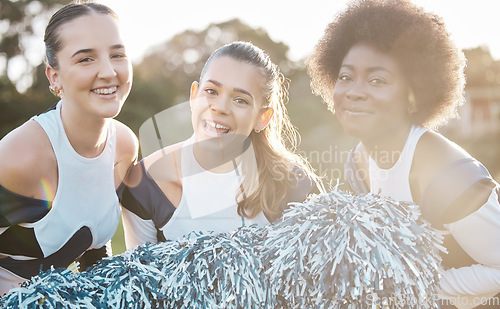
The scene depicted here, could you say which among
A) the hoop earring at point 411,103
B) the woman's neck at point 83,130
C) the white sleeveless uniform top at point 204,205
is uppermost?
the woman's neck at point 83,130

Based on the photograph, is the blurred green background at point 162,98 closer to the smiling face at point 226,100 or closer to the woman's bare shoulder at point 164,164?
the woman's bare shoulder at point 164,164

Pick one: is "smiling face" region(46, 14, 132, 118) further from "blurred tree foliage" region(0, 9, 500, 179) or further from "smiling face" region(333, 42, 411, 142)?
"blurred tree foliage" region(0, 9, 500, 179)

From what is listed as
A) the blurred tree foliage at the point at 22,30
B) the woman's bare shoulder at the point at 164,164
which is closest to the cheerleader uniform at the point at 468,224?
the woman's bare shoulder at the point at 164,164

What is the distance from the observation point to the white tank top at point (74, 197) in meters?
1.33

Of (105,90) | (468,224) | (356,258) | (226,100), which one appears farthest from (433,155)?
(105,90)

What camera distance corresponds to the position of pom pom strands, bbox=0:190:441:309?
1.03 metres

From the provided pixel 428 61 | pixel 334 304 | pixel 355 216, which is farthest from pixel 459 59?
pixel 334 304

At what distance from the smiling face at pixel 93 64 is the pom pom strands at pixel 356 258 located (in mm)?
692

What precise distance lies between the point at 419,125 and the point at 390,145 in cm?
14

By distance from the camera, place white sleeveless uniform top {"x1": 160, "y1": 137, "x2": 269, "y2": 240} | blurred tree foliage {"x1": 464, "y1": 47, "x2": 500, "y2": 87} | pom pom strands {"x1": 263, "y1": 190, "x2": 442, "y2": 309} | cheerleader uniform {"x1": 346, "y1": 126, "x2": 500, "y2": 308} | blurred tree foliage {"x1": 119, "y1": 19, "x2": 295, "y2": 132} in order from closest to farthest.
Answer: pom pom strands {"x1": 263, "y1": 190, "x2": 442, "y2": 309} < cheerleader uniform {"x1": 346, "y1": 126, "x2": 500, "y2": 308} < white sleeveless uniform top {"x1": 160, "y1": 137, "x2": 269, "y2": 240} < blurred tree foliage {"x1": 119, "y1": 19, "x2": 295, "y2": 132} < blurred tree foliage {"x1": 464, "y1": 47, "x2": 500, "y2": 87}

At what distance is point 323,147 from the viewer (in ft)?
24.6

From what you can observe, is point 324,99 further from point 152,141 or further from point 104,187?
point 104,187

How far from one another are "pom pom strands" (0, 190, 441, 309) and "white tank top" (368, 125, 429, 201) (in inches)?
9.4

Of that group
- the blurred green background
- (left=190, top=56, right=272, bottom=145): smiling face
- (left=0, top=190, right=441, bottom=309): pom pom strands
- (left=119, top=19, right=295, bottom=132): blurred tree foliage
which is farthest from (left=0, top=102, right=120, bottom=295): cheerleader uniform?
(left=119, top=19, right=295, bottom=132): blurred tree foliage
